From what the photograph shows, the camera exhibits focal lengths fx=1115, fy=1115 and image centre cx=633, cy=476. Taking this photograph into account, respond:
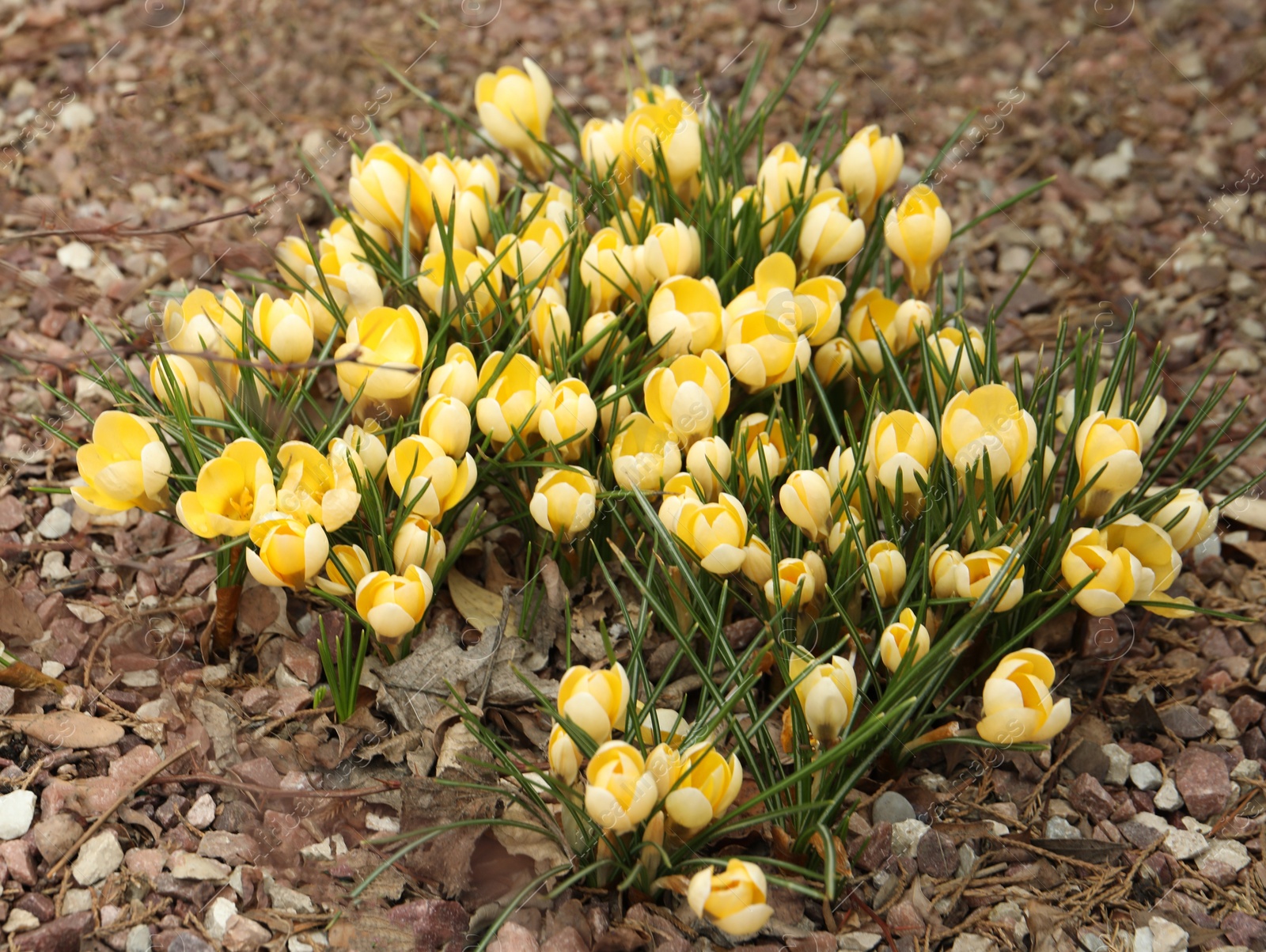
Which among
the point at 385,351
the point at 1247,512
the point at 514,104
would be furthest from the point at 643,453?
the point at 1247,512

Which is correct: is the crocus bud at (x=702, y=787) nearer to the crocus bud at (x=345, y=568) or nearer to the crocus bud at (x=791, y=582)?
the crocus bud at (x=791, y=582)

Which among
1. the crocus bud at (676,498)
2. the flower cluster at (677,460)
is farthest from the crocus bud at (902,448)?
the crocus bud at (676,498)

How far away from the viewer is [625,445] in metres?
1.45

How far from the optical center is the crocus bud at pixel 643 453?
1405 millimetres

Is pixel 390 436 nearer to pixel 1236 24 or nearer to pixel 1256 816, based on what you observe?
pixel 1256 816

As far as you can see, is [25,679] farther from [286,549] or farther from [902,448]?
[902,448]

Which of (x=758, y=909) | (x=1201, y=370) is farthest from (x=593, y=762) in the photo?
(x=1201, y=370)

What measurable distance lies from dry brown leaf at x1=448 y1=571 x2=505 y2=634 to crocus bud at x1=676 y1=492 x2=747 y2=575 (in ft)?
1.11

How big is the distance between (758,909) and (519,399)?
0.68 m

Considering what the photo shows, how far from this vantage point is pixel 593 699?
1141 millimetres

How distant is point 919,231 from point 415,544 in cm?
85

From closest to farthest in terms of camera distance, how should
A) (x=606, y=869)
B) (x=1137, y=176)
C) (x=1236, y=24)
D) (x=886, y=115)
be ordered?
(x=606, y=869) < (x=1137, y=176) < (x=886, y=115) < (x=1236, y=24)

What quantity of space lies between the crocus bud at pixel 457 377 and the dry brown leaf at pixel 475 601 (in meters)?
0.28

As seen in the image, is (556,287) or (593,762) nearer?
(593,762)
